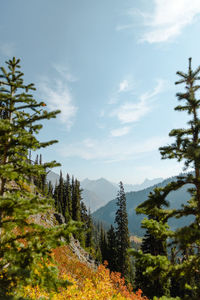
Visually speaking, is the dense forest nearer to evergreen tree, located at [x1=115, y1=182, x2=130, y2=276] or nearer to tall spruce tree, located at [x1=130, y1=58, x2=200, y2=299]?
tall spruce tree, located at [x1=130, y1=58, x2=200, y2=299]

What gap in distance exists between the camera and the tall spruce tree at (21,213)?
4836 mm

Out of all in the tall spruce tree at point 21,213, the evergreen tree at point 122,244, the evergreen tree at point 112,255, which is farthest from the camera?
the evergreen tree at point 112,255

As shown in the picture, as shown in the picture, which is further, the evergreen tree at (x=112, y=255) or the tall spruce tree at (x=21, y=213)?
the evergreen tree at (x=112, y=255)

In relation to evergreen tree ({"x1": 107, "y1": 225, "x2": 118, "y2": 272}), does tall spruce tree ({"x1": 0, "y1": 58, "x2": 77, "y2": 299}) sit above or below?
above

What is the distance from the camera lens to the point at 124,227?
125 feet

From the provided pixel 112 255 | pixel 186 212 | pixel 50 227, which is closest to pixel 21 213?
pixel 50 227

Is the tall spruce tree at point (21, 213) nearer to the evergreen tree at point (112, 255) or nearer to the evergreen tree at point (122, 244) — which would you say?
the evergreen tree at point (122, 244)

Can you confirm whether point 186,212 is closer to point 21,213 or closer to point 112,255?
point 21,213

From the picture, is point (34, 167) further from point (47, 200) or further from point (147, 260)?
point (147, 260)

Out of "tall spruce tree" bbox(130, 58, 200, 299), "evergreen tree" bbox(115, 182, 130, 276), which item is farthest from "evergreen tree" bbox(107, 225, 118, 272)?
"tall spruce tree" bbox(130, 58, 200, 299)

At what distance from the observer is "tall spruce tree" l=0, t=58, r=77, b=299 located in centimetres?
484

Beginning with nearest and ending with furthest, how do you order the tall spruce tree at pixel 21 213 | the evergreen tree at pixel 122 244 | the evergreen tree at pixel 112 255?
1. the tall spruce tree at pixel 21 213
2. the evergreen tree at pixel 122 244
3. the evergreen tree at pixel 112 255

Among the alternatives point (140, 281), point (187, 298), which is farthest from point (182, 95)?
point (140, 281)

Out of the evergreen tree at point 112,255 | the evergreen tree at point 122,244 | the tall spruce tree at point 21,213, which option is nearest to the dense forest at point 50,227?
the tall spruce tree at point 21,213
